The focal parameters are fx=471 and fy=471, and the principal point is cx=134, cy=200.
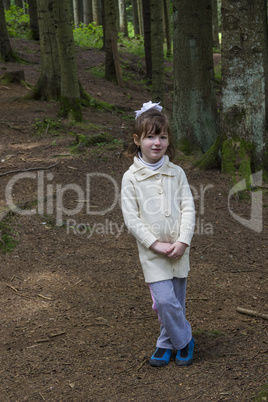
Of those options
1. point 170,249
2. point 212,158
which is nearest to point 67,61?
point 212,158

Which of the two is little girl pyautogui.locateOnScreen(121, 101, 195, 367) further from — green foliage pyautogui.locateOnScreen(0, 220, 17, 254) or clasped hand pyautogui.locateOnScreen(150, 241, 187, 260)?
green foliage pyautogui.locateOnScreen(0, 220, 17, 254)

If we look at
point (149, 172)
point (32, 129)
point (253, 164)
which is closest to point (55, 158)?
point (32, 129)

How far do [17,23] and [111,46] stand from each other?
13333 millimetres

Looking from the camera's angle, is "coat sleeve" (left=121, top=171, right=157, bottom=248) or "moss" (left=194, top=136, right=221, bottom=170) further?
"moss" (left=194, top=136, right=221, bottom=170)

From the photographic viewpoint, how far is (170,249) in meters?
3.12

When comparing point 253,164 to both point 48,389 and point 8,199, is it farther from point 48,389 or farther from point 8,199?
point 48,389

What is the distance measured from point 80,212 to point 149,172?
3604mm

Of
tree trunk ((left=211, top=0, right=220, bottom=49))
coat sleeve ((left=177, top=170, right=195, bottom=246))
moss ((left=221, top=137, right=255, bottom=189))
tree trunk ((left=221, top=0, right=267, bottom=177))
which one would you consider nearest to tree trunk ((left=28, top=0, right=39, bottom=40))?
tree trunk ((left=211, top=0, right=220, bottom=49))

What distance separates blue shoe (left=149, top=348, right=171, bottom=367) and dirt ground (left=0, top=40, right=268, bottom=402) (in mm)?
49

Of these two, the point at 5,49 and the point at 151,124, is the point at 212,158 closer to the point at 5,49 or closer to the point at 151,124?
the point at 151,124

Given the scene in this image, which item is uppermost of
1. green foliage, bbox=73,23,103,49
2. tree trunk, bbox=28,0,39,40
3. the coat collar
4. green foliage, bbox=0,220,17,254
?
tree trunk, bbox=28,0,39,40

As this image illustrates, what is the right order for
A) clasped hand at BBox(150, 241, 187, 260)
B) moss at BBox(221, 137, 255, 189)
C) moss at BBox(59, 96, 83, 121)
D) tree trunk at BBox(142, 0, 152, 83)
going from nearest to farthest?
clasped hand at BBox(150, 241, 187, 260)
moss at BBox(221, 137, 255, 189)
moss at BBox(59, 96, 83, 121)
tree trunk at BBox(142, 0, 152, 83)

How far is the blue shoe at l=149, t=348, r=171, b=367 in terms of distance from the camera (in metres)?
3.34

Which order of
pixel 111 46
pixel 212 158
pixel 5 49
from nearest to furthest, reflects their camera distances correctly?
pixel 212 158 < pixel 111 46 < pixel 5 49
